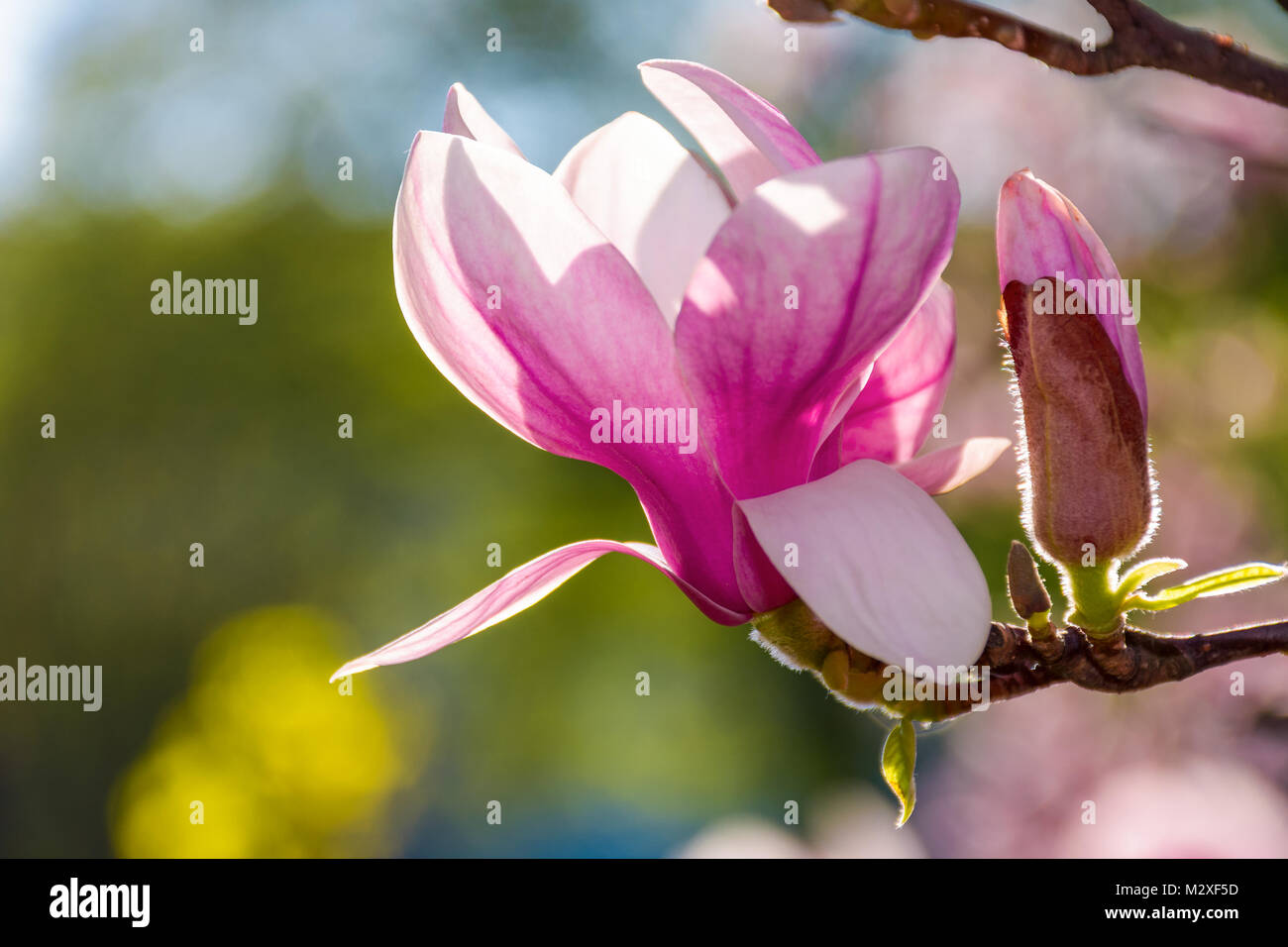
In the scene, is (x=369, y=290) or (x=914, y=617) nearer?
(x=914, y=617)

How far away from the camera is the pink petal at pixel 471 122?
0.46 metres

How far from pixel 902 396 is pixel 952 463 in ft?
0.13

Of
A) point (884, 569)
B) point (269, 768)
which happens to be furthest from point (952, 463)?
point (269, 768)

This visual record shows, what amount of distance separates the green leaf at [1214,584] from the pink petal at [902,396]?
12 cm

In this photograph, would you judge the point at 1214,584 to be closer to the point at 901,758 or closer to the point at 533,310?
the point at 901,758

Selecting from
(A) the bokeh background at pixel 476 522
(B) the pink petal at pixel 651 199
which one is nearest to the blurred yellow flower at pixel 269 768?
(A) the bokeh background at pixel 476 522

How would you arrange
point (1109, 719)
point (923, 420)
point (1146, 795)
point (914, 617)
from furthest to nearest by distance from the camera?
point (1109, 719), point (1146, 795), point (923, 420), point (914, 617)

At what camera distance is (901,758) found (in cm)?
51

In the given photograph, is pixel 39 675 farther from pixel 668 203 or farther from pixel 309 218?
pixel 668 203

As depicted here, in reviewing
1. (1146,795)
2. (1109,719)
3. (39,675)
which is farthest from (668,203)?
(39,675)

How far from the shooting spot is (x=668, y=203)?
1.85 feet

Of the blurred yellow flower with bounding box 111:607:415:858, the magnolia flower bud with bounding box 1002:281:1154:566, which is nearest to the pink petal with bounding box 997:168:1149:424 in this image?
the magnolia flower bud with bounding box 1002:281:1154:566

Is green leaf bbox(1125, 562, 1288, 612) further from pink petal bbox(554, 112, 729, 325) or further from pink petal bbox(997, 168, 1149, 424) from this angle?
pink petal bbox(554, 112, 729, 325)

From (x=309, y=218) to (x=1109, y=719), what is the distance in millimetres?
3687
